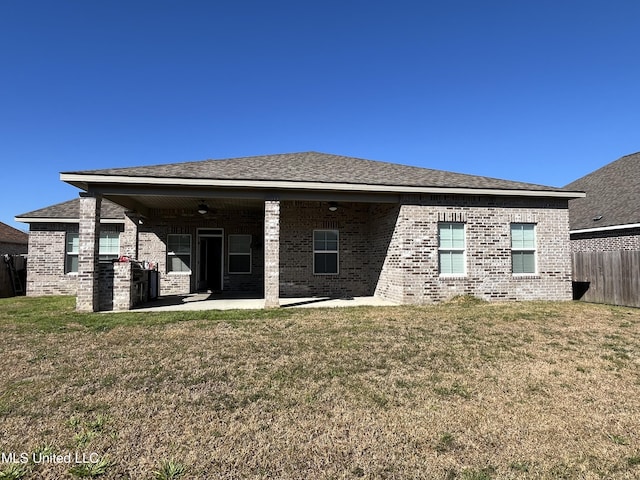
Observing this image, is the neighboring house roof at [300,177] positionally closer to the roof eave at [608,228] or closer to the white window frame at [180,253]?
the white window frame at [180,253]

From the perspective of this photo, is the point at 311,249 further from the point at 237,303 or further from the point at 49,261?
the point at 49,261

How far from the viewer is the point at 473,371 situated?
16.6 feet

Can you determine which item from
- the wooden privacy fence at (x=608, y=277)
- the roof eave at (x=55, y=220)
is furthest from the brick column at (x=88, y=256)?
the wooden privacy fence at (x=608, y=277)

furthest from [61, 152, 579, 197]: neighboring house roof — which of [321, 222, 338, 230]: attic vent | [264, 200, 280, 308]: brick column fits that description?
[321, 222, 338, 230]: attic vent

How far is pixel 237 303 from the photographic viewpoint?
11.1m

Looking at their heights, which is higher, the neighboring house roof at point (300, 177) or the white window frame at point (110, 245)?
the neighboring house roof at point (300, 177)

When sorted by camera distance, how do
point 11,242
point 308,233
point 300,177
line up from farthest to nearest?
point 11,242
point 308,233
point 300,177

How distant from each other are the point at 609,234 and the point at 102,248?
19286 mm

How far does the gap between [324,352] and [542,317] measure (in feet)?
18.0

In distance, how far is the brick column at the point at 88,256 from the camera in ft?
31.4

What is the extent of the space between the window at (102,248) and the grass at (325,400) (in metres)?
7.86

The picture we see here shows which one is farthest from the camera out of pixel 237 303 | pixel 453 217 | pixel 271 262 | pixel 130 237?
pixel 130 237

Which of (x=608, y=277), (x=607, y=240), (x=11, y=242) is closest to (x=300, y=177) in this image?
(x=608, y=277)

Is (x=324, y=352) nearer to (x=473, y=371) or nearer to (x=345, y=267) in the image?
(x=473, y=371)
